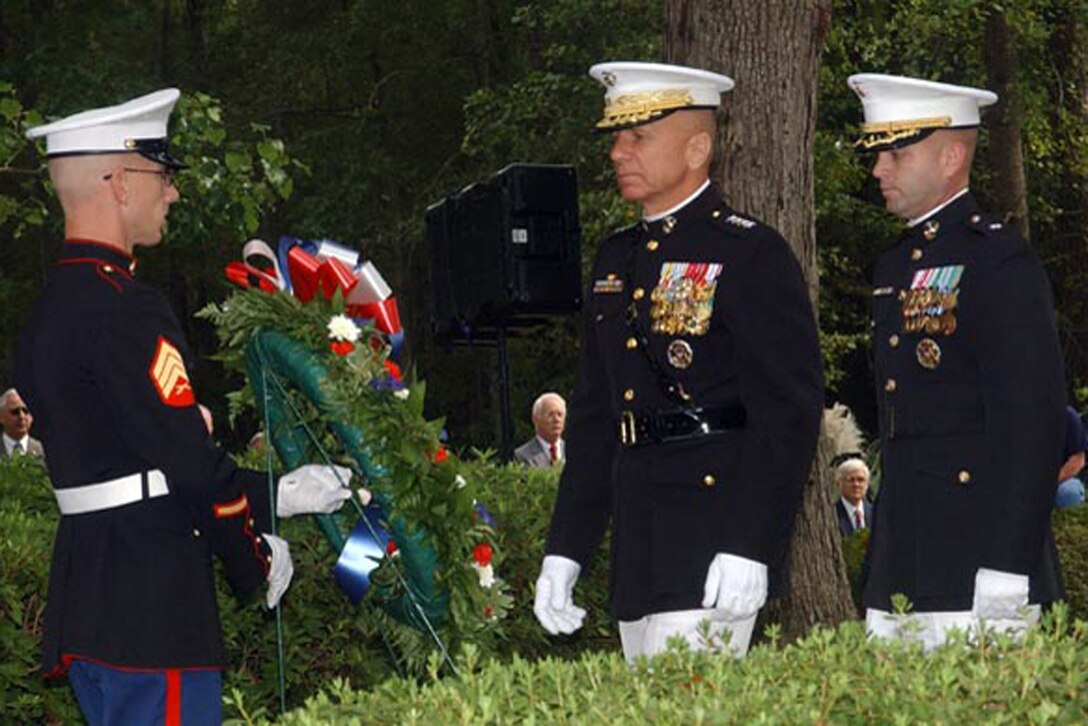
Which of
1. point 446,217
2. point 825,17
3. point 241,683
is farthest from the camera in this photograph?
point 446,217

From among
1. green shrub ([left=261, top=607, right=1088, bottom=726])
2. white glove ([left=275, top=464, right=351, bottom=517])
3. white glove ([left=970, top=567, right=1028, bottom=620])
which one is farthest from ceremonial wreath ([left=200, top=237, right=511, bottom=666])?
green shrub ([left=261, top=607, right=1088, bottom=726])

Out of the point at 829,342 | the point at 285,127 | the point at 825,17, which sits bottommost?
the point at 829,342

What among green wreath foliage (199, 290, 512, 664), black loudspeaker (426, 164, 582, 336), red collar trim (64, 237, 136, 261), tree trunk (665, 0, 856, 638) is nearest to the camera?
red collar trim (64, 237, 136, 261)

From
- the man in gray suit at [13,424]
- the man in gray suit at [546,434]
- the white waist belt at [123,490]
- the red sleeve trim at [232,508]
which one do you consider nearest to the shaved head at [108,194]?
the white waist belt at [123,490]

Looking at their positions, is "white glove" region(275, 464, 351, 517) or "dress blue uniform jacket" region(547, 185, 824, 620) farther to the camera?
"white glove" region(275, 464, 351, 517)

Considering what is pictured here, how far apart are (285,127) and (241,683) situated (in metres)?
28.2

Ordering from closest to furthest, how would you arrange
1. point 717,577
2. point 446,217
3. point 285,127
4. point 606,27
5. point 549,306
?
point 717,577 < point 549,306 < point 446,217 < point 606,27 < point 285,127

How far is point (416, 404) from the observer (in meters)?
6.46

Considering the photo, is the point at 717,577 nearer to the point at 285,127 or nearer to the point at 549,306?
the point at 549,306

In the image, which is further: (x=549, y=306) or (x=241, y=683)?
(x=549, y=306)

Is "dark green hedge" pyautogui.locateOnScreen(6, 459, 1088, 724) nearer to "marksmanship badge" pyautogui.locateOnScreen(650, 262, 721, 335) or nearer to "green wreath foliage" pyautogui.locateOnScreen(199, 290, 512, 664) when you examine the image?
"green wreath foliage" pyautogui.locateOnScreen(199, 290, 512, 664)

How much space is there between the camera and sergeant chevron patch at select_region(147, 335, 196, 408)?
532 cm

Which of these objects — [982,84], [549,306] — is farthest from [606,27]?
[549,306]

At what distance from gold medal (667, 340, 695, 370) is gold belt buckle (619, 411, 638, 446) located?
198 millimetres
